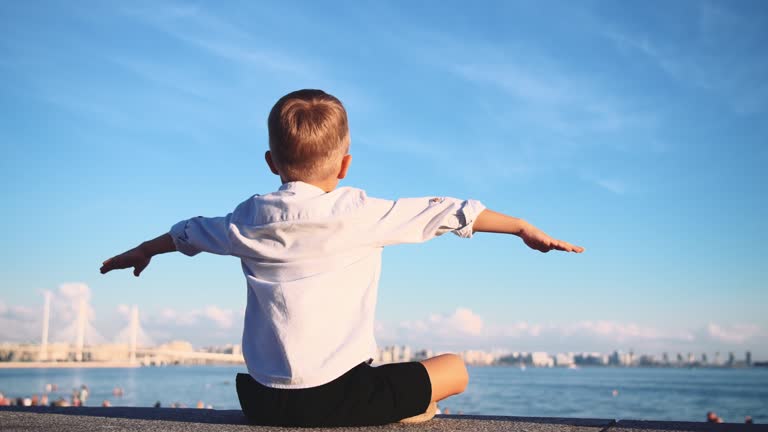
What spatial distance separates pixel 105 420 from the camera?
2.54m

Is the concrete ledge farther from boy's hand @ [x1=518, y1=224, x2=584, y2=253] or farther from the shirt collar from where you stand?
the shirt collar

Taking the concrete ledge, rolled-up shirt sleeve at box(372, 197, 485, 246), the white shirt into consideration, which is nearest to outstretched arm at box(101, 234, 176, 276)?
the white shirt

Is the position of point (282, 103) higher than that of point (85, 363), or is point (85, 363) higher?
point (282, 103)

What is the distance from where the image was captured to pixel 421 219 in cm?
211

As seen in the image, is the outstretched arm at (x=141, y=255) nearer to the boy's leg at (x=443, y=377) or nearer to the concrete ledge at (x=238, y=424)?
the concrete ledge at (x=238, y=424)

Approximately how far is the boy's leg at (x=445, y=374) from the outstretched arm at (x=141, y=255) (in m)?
1.05

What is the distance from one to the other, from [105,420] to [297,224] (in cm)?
125

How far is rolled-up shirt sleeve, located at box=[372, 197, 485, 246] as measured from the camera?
2.11 m

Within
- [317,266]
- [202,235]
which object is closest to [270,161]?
[202,235]

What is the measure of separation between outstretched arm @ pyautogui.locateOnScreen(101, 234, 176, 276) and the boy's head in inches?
22.3

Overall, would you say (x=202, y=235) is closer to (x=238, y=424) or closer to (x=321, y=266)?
(x=321, y=266)

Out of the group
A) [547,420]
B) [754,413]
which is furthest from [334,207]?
[754,413]

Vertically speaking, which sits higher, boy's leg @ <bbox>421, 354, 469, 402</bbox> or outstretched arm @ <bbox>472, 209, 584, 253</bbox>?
outstretched arm @ <bbox>472, 209, 584, 253</bbox>

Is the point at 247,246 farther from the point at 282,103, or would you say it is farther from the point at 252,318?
the point at 282,103
